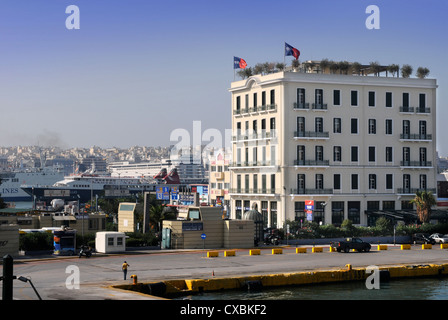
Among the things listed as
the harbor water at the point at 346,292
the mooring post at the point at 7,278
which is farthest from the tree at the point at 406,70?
the mooring post at the point at 7,278

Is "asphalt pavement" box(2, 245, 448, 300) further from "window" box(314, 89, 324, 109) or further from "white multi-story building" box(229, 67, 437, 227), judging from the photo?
"window" box(314, 89, 324, 109)

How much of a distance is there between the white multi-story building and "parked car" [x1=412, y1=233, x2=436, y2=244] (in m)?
11.0

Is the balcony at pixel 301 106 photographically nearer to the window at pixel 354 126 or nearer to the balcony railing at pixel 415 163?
the window at pixel 354 126

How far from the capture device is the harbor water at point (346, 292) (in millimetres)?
41875

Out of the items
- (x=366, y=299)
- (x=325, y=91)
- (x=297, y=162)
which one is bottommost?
(x=366, y=299)

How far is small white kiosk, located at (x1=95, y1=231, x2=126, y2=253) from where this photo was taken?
197 ft

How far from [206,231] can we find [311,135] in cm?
2752

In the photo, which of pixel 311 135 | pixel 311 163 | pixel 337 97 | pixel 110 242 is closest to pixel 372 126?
pixel 337 97

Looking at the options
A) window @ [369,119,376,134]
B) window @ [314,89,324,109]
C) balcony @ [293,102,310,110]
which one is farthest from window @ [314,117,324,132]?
window @ [369,119,376,134]

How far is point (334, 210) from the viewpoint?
89.7 metres

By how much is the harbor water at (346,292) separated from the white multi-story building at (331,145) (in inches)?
1565
